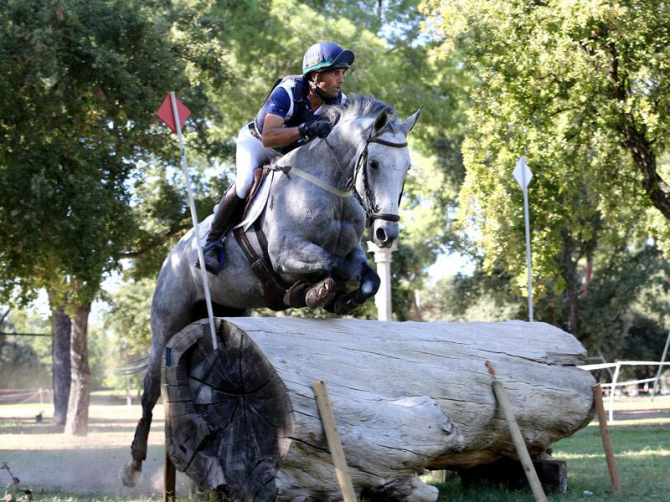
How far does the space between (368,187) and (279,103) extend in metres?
1.17

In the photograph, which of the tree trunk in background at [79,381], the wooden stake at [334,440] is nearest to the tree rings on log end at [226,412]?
the wooden stake at [334,440]

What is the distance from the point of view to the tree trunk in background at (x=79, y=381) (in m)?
20.3

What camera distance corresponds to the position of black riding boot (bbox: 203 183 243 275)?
6.48 metres

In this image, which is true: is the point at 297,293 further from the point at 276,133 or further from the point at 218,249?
the point at 276,133

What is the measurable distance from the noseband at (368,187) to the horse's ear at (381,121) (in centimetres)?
6

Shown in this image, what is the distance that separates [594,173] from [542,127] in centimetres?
153

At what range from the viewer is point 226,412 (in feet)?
17.1

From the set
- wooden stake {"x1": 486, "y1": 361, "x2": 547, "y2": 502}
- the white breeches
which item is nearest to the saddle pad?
the white breeches

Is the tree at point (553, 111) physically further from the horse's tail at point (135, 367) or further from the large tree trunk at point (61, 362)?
the large tree trunk at point (61, 362)

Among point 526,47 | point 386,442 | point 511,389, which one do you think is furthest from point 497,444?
point 526,47

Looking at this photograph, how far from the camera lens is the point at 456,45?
15531 millimetres

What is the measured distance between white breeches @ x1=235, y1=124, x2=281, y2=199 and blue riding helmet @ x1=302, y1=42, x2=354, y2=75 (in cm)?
71

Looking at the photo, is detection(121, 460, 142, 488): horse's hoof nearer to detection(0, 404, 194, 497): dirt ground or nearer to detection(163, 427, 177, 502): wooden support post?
detection(0, 404, 194, 497): dirt ground

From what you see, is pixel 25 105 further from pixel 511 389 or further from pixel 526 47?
pixel 511 389
